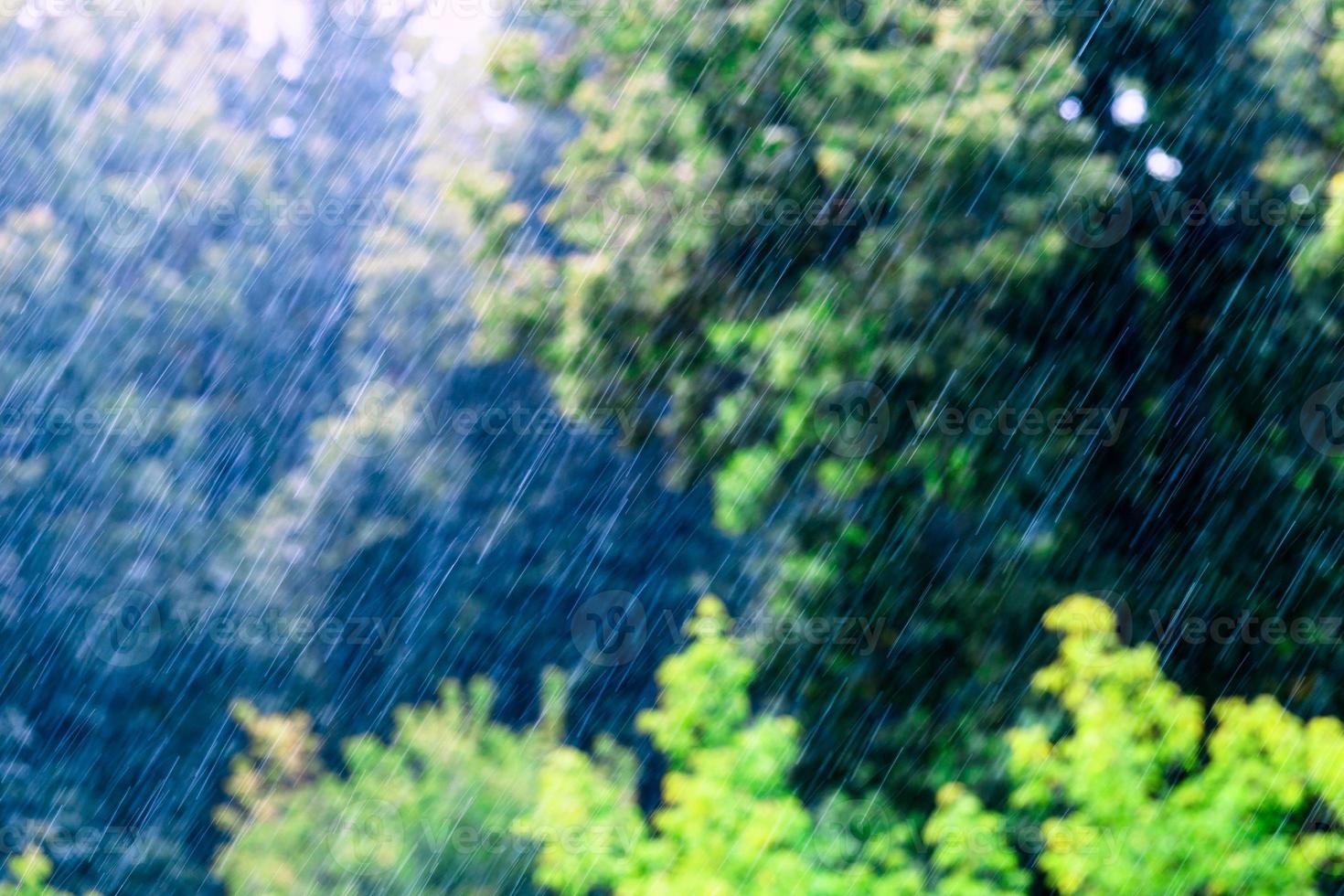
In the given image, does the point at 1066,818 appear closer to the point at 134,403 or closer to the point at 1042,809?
the point at 1042,809

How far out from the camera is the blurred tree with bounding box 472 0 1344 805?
9.32m

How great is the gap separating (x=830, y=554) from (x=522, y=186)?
13811mm

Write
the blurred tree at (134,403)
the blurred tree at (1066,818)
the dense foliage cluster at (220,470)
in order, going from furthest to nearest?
the dense foliage cluster at (220,470)
the blurred tree at (134,403)
the blurred tree at (1066,818)

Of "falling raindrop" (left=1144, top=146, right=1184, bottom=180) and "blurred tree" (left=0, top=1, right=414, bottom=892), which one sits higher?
"falling raindrop" (left=1144, top=146, right=1184, bottom=180)

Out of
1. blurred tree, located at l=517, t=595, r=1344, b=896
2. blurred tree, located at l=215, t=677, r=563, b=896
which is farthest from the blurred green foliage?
blurred tree, located at l=215, t=677, r=563, b=896

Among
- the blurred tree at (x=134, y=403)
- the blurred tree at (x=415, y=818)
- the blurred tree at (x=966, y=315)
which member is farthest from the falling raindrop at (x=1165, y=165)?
the blurred tree at (x=134, y=403)

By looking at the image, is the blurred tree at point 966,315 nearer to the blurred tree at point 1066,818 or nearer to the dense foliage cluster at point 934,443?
the dense foliage cluster at point 934,443

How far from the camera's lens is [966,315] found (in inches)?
371

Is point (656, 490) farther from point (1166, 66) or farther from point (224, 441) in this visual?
point (1166, 66)

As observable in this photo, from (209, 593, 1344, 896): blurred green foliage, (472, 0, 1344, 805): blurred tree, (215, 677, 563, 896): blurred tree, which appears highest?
(472, 0, 1344, 805): blurred tree

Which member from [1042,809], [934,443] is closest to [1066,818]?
[1042,809]

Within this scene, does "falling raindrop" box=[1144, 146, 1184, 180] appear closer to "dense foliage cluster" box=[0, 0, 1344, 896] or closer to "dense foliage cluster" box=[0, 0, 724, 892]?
"dense foliage cluster" box=[0, 0, 1344, 896]

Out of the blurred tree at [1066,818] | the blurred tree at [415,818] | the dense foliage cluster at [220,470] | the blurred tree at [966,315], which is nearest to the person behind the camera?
the blurred tree at [1066,818]

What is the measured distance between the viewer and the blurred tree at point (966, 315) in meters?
9.32
